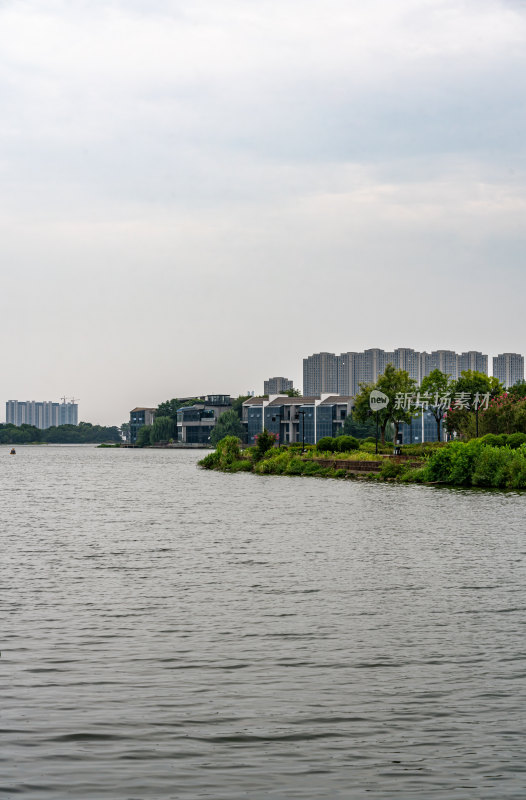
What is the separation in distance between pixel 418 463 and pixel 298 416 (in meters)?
118

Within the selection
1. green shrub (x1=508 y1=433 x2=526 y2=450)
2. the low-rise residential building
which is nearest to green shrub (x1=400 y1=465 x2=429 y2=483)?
green shrub (x1=508 y1=433 x2=526 y2=450)

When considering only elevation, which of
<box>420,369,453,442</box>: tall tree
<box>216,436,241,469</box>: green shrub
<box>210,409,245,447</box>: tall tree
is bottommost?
<box>216,436,241,469</box>: green shrub

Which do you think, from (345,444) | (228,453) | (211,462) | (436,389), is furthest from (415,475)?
(211,462)

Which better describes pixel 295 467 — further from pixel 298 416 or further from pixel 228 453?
pixel 298 416

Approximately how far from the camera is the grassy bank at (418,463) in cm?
5222

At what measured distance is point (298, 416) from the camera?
181m

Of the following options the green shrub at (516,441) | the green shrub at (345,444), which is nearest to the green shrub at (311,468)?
the green shrub at (345,444)

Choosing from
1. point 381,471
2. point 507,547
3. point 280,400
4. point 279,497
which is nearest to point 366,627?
point 507,547

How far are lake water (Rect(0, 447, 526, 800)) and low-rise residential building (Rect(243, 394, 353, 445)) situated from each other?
148967 millimetres

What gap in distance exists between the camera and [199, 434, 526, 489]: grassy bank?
52219 millimetres

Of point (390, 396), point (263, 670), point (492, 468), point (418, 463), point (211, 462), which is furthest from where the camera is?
point (211, 462)

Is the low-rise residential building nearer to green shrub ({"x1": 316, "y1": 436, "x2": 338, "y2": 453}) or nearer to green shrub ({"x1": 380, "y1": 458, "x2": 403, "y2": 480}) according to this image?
green shrub ({"x1": 316, "y1": 436, "x2": 338, "y2": 453})

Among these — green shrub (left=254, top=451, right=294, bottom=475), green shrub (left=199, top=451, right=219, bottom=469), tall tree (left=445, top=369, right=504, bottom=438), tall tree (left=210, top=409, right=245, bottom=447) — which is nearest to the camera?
green shrub (left=254, top=451, right=294, bottom=475)

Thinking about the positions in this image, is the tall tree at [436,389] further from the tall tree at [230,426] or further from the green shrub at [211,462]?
the tall tree at [230,426]
